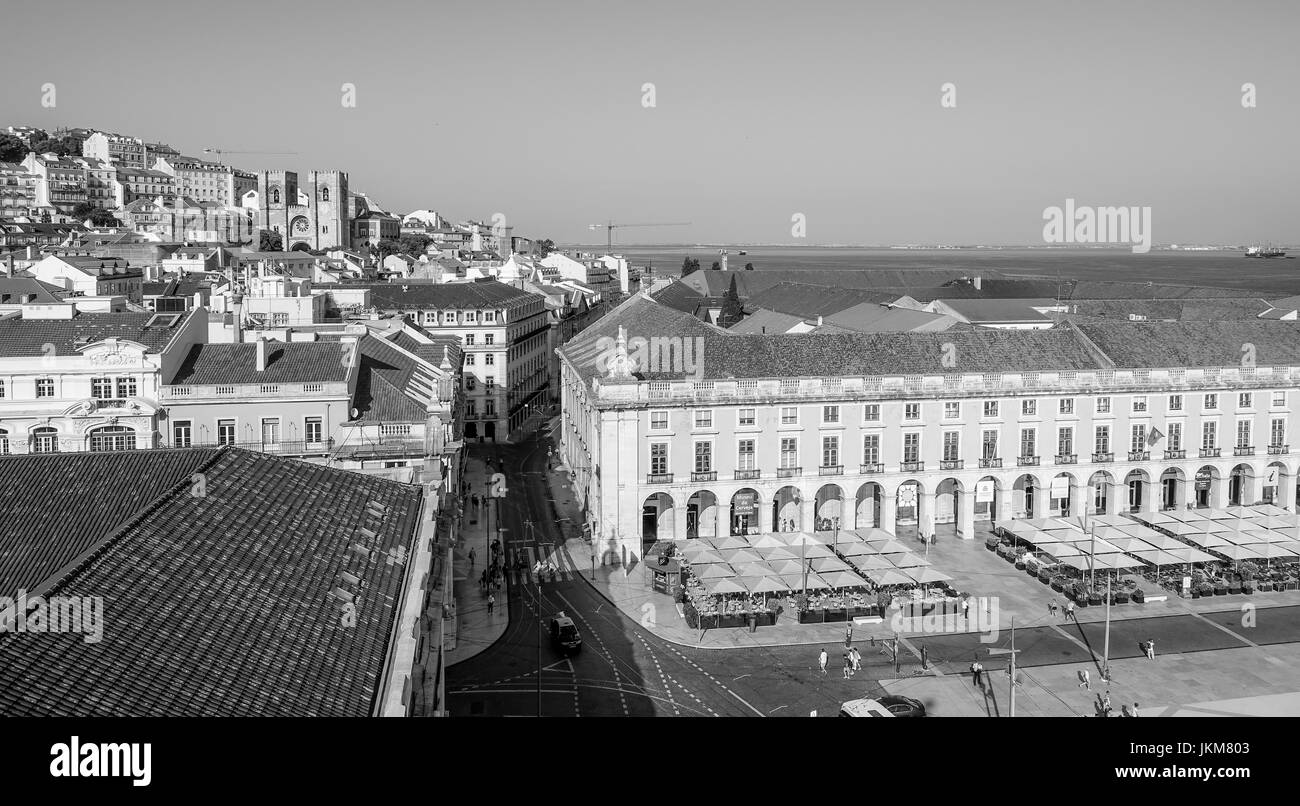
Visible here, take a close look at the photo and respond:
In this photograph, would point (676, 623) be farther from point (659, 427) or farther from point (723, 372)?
point (723, 372)

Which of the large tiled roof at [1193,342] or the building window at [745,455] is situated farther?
the large tiled roof at [1193,342]

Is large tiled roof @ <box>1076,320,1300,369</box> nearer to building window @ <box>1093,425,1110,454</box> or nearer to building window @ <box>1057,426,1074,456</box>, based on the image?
building window @ <box>1093,425,1110,454</box>

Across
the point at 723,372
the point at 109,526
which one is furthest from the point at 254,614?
the point at 723,372

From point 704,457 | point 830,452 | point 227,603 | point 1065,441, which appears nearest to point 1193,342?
point 1065,441

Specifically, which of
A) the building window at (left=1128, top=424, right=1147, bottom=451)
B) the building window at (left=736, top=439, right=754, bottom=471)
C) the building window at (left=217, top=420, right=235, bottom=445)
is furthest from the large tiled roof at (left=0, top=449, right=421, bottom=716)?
the building window at (left=1128, top=424, right=1147, bottom=451)

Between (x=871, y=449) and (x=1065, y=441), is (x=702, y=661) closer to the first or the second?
(x=871, y=449)

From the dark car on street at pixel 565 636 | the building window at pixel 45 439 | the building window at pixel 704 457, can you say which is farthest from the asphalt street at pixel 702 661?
the building window at pixel 45 439

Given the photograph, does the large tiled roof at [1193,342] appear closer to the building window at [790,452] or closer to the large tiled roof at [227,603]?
the building window at [790,452]

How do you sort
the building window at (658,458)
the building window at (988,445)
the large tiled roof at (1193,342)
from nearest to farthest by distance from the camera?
the building window at (658,458) < the building window at (988,445) < the large tiled roof at (1193,342)
